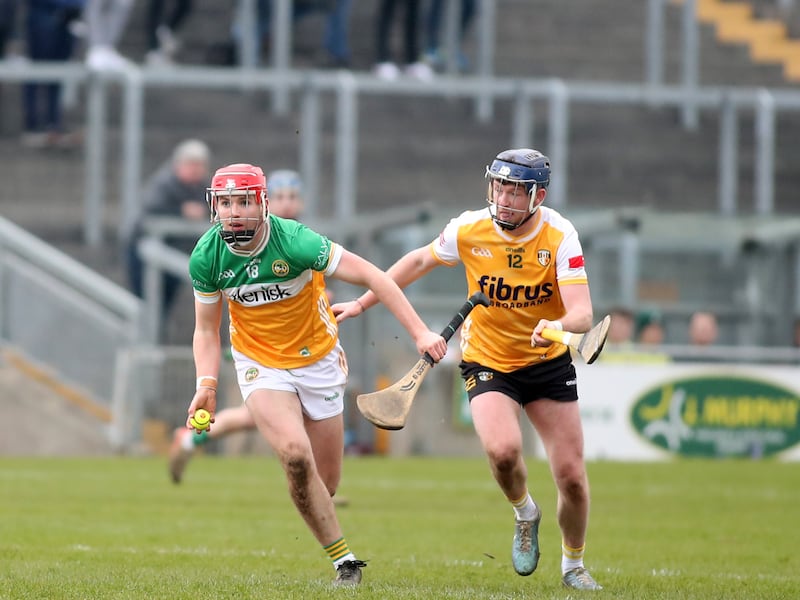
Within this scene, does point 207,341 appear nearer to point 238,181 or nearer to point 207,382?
point 207,382

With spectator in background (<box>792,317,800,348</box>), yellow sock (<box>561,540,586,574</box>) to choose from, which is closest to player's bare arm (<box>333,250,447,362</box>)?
yellow sock (<box>561,540,586,574</box>)

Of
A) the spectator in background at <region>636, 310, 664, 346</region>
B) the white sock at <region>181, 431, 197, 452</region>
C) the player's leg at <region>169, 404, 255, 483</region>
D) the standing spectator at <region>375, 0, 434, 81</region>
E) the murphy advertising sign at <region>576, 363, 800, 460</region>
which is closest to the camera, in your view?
the player's leg at <region>169, 404, 255, 483</region>

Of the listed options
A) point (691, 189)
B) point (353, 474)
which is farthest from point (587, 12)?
point (353, 474)

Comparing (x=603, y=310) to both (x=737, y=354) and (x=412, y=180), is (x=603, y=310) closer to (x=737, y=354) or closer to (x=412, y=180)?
(x=737, y=354)

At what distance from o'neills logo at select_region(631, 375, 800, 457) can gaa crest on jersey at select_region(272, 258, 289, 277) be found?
1142 centimetres

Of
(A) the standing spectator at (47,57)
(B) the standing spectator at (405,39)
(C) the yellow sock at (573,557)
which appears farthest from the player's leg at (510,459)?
(B) the standing spectator at (405,39)

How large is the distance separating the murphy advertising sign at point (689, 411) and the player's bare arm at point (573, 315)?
10.5 meters

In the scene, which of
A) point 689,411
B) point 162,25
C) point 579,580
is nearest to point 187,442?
point 579,580

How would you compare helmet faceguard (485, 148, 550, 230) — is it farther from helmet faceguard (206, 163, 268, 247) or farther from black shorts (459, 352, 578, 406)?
helmet faceguard (206, 163, 268, 247)

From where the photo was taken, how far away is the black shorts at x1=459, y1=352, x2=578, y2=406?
367 inches

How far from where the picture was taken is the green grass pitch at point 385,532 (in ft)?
28.7

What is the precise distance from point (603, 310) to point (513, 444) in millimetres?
11922

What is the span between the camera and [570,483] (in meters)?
9.07

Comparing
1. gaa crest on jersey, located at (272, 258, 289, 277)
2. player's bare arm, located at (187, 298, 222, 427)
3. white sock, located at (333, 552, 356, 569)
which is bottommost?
white sock, located at (333, 552, 356, 569)
